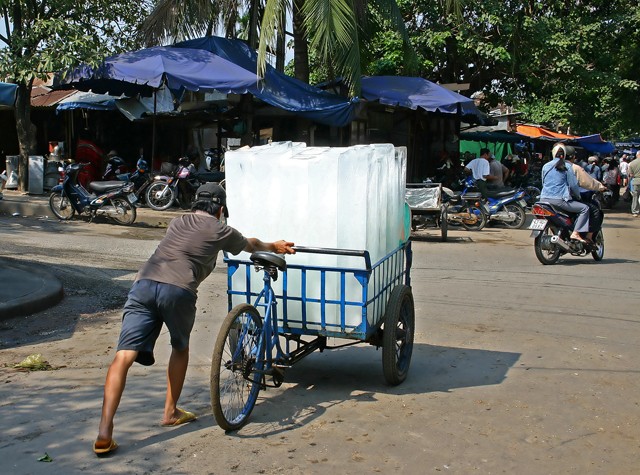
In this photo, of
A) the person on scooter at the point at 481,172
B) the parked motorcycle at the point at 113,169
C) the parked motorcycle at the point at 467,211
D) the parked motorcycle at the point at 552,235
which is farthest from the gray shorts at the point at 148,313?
the person on scooter at the point at 481,172

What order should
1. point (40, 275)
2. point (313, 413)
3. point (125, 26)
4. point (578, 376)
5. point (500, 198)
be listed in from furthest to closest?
point (125, 26) < point (500, 198) < point (40, 275) < point (578, 376) < point (313, 413)

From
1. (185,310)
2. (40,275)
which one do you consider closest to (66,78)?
(40,275)

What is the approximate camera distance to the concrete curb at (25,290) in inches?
296

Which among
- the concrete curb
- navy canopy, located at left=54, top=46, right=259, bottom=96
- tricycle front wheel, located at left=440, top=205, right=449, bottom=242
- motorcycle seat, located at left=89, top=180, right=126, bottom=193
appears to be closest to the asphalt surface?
the concrete curb

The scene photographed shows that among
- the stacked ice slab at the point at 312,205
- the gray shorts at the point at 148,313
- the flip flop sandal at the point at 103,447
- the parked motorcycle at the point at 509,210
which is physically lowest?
the parked motorcycle at the point at 509,210

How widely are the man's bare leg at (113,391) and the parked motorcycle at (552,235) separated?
8.22 m

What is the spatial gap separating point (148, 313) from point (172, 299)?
16 centimetres

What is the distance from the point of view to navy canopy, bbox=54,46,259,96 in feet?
47.8

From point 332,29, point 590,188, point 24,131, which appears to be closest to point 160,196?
point 24,131

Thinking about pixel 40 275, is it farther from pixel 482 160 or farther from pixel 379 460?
pixel 482 160

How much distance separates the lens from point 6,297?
773cm

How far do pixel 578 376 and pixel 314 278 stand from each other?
2294 millimetres

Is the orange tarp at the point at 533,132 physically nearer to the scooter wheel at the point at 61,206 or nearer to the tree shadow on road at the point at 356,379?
the scooter wheel at the point at 61,206

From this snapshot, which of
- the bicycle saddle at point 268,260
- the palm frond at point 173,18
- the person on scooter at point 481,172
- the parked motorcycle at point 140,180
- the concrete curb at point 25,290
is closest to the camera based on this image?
the bicycle saddle at point 268,260
